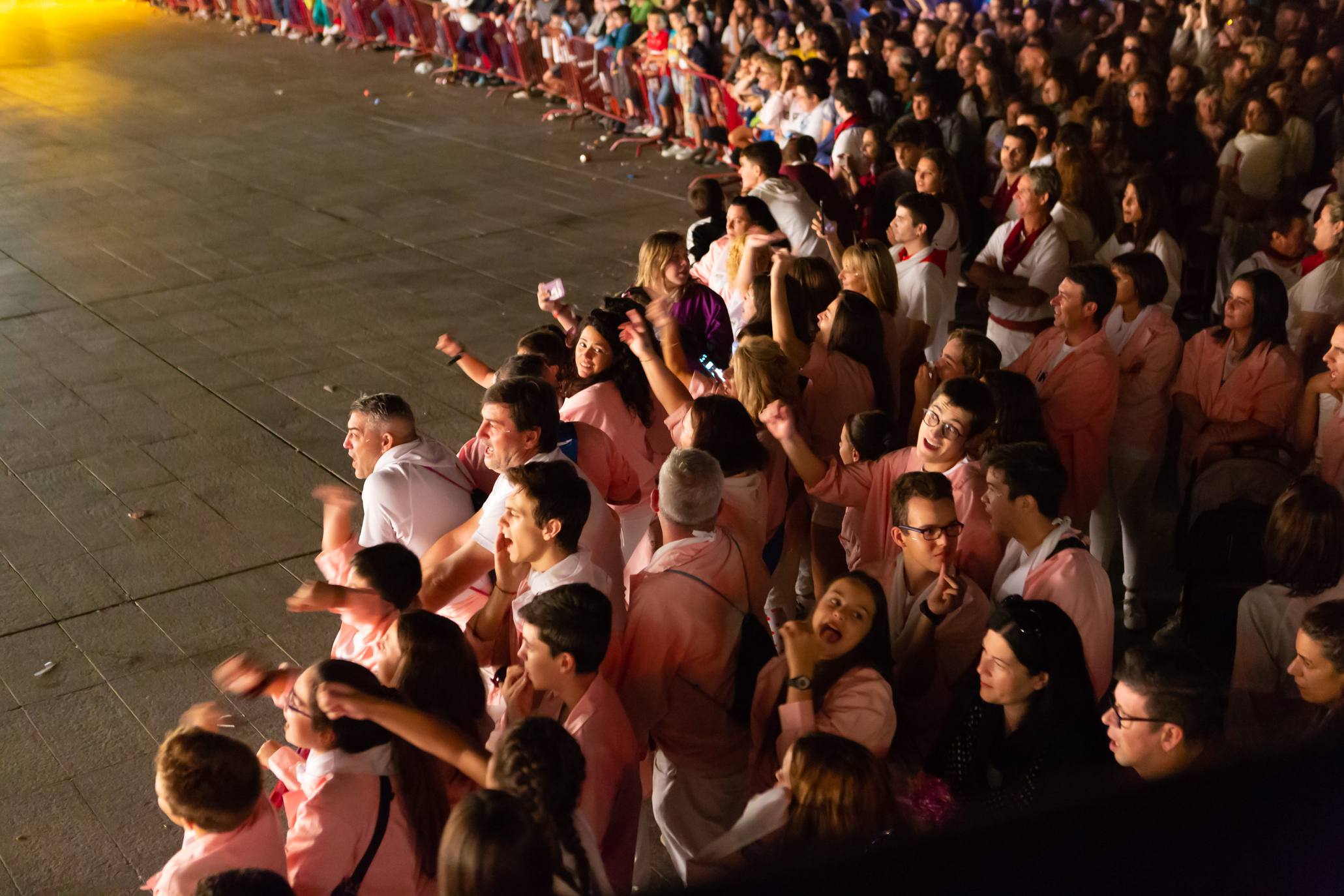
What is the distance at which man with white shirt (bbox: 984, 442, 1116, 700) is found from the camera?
11.3 feet

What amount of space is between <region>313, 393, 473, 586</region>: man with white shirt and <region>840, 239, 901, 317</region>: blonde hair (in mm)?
2212

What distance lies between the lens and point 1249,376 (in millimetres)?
5004

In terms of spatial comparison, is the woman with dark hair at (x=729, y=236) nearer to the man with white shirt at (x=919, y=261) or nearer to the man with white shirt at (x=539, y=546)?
the man with white shirt at (x=919, y=261)

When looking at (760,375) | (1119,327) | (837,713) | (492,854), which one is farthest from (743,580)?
(1119,327)

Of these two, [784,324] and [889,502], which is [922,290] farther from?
[889,502]

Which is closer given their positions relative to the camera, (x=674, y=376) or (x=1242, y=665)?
(x=1242, y=665)

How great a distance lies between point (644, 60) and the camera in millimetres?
15359

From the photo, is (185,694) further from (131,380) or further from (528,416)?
(131,380)

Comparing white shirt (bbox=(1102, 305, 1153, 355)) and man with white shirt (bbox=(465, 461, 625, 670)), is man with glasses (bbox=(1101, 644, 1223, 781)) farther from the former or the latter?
white shirt (bbox=(1102, 305, 1153, 355))

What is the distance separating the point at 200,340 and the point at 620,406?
5571 mm

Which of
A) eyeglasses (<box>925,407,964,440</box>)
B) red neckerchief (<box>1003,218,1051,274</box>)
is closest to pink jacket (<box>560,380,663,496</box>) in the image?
eyeglasses (<box>925,407,964,440</box>)

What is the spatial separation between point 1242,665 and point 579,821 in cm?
204

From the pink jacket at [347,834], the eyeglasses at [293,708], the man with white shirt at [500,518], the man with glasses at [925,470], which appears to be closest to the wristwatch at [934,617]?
the man with glasses at [925,470]

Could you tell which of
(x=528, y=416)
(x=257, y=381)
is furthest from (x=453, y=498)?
(x=257, y=381)
